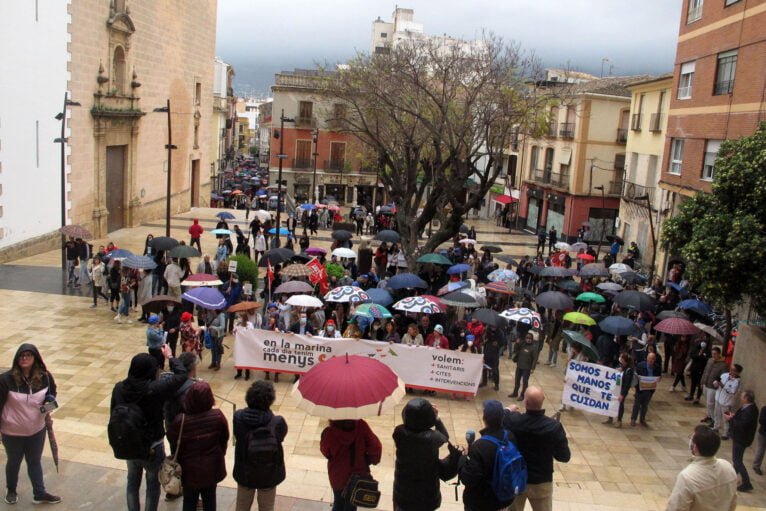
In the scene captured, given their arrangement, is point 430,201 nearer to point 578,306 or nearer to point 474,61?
point 474,61

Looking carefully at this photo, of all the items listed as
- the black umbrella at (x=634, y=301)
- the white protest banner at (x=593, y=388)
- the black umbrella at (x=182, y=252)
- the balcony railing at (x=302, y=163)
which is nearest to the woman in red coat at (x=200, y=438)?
the white protest banner at (x=593, y=388)

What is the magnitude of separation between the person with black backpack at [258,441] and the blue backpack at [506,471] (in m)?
1.76

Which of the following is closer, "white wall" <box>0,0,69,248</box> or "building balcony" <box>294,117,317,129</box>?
"white wall" <box>0,0,69,248</box>

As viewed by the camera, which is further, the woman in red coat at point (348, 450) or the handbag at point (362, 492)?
the woman in red coat at point (348, 450)

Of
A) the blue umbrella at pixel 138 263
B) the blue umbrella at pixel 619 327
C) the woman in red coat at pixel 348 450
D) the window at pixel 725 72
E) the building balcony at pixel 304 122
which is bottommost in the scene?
the blue umbrella at pixel 619 327

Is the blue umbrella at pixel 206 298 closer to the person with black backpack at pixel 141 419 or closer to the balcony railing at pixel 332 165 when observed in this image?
the person with black backpack at pixel 141 419

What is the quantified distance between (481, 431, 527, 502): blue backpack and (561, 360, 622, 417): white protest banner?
7.31 metres

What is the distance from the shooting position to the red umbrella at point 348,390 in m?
6.13

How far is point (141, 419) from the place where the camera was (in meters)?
6.35

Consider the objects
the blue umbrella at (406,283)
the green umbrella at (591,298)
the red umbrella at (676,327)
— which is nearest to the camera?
the red umbrella at (676,327)

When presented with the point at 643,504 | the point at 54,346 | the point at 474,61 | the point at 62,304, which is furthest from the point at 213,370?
the point at 474,61

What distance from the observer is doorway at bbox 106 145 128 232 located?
102ft

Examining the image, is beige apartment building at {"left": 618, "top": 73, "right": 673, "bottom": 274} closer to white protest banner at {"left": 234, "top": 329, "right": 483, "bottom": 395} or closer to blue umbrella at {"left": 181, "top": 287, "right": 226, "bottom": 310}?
white protest banner at {"left": 234, "top": 329, "right": 483, "bottom": 395}

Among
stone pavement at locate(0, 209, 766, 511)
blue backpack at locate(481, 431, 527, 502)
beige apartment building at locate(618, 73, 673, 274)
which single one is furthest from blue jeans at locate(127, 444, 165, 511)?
beige apartment building at locate(618, 73, 673, 274)
